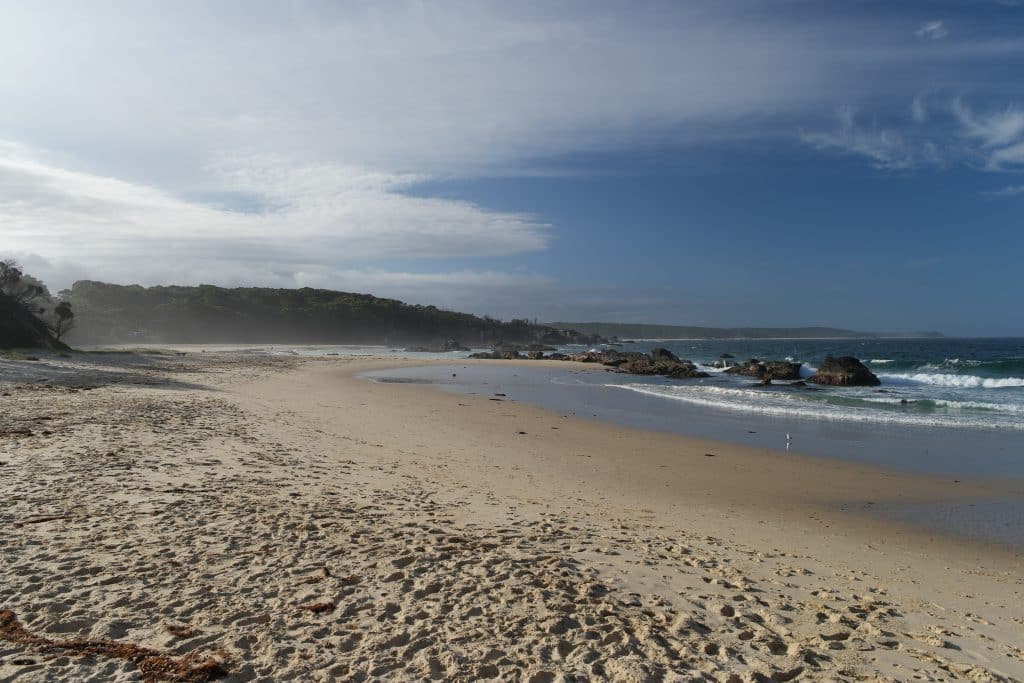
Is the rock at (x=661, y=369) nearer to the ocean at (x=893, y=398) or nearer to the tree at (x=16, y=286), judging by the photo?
the ocean at (x=893, y=398)

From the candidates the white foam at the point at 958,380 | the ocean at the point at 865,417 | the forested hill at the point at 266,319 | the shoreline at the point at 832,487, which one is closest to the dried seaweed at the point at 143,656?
the shoreline at the point at 832,487

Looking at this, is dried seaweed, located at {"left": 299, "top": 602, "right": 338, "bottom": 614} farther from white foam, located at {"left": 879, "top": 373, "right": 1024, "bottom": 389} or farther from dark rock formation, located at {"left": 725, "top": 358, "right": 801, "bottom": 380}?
white foam, located at {"left": 879, "top": 373, "right": 1024, "bottom": 389}

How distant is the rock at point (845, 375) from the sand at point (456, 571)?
877 inches

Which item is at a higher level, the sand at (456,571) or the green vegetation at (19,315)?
the green vegetation at (19,315)

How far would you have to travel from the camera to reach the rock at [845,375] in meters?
30.0

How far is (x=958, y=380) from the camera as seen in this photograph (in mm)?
30609

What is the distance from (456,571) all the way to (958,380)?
35.2 m

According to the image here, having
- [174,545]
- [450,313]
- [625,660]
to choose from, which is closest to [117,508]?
[174,545]

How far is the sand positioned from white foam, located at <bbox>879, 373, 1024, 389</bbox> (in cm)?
2406

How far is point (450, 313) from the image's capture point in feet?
414

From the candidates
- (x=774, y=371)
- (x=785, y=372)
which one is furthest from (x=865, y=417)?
(x=774, y=371)

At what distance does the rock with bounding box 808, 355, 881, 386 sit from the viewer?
30016 millimetres

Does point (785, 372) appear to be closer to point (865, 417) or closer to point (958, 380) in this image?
point (958, 380)

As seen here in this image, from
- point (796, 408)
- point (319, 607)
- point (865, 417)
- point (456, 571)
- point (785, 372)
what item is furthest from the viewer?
point (785, 372)
